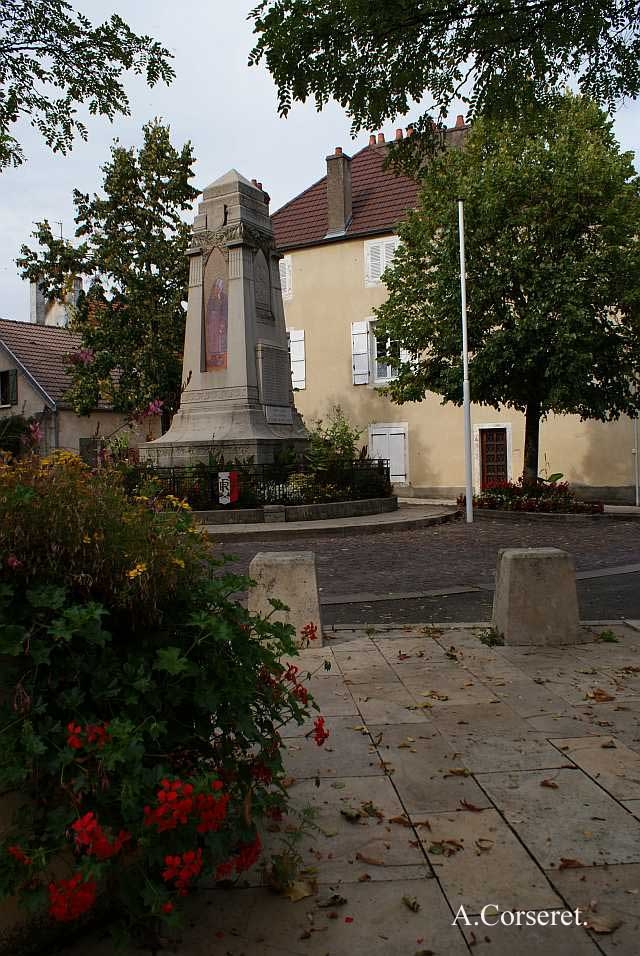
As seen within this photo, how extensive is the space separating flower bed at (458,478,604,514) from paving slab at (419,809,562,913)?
633 inches

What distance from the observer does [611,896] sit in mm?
2604

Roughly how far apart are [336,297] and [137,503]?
27.0 meters

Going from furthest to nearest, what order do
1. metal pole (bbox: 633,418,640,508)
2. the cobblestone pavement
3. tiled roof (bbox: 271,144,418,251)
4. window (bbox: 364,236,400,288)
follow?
1. tiled roof (bbox: 271,144,418,251)
2. window (bbox: 364,236,400,288)
3. metal pole (bbox: 633,418,640,508)
4. the cobblestone pavement

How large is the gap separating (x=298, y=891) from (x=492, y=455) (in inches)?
974

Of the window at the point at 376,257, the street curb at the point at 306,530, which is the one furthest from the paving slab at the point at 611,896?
the window at the point at 376,257

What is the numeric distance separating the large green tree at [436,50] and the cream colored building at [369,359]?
17926mm

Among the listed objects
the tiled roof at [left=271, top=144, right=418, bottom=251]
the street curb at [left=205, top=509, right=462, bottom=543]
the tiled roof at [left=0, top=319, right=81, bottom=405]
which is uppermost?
the tiled roof at [left=271, top=144, right=418, bottom=251]

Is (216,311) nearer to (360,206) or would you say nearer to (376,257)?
(376,257)

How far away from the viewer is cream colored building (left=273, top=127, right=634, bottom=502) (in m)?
25.4

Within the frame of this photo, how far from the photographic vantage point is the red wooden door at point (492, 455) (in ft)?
86.5

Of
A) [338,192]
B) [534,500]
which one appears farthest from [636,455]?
[338,192]

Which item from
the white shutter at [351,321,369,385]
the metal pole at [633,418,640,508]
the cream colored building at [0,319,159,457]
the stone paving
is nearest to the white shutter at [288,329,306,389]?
the white shutter at [351,321,369,385]

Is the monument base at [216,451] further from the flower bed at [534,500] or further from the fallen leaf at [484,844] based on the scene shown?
the fallen leaf at [484,844]

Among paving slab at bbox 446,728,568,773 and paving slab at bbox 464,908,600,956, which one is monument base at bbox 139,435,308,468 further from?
paving slab at bbox 464,908,600,956
